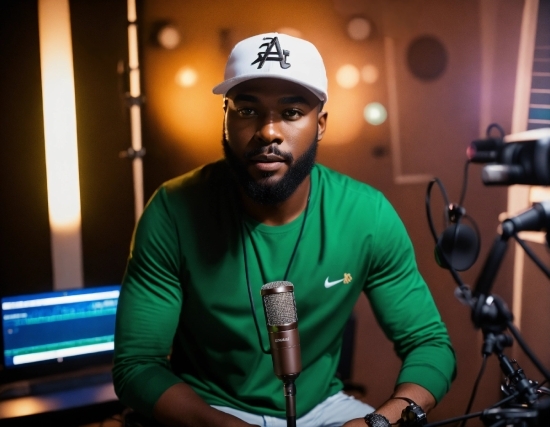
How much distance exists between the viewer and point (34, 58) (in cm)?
238

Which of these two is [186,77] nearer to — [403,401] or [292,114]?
[292,114]

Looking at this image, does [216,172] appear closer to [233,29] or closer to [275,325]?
[275,325]

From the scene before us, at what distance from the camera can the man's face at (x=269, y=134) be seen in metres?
1.51

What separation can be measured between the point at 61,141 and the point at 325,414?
168 cm

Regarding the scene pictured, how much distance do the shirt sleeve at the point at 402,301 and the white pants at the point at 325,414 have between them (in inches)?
9.1

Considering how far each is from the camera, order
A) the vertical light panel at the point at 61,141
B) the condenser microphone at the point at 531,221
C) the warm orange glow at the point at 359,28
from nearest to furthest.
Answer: the condenser microphone at the point at 531,221 < the vertical light panel at the point at 61,141 < the warm orange glow at the point at 359,28

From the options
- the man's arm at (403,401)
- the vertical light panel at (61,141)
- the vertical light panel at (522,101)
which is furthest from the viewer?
the vertical light panel at (522,101)

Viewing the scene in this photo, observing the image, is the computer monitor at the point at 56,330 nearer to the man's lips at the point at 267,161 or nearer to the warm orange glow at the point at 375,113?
the man's lips at the point at 267,161

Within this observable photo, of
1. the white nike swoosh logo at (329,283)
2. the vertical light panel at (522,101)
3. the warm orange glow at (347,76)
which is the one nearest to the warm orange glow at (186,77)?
the warm orange glow at (347,76)

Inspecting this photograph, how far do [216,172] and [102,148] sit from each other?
1.03 meters

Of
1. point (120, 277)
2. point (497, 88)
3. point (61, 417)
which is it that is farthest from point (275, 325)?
point (497, 88)

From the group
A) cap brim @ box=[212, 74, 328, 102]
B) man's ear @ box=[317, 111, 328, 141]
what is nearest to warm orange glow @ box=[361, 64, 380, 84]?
man's ear @ box=[317, 111, 328, 141]

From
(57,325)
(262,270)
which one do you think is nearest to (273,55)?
(262,270)

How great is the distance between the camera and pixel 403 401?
142 centimetres
